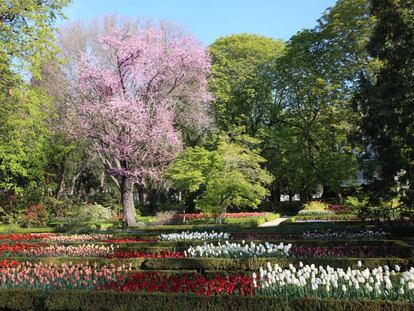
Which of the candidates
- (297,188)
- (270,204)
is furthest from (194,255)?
(270,204)

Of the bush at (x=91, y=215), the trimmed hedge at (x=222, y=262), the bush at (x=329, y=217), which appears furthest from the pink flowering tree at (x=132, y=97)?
the trimmed hedge at (x=222, y=262)

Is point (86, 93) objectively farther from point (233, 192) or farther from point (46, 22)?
point (233, 192)

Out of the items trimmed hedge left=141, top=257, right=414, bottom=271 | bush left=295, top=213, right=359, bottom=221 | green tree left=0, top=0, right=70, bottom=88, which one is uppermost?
green tree left=0, top=0, right=70, bottom=88

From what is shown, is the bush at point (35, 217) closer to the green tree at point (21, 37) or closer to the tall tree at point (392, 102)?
the green tree at point (21, 37)

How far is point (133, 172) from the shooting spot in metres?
20.6

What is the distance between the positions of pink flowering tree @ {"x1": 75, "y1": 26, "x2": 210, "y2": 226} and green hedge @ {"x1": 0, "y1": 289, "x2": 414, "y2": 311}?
44.9ft

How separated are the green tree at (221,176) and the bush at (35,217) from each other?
315 inches

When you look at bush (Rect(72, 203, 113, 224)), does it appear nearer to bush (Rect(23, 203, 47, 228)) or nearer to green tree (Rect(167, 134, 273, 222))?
bush (Rect(23, 203, 47, 228))

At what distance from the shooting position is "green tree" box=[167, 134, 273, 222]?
20188 mm

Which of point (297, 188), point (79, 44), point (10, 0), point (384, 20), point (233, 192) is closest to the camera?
point (384, 20)

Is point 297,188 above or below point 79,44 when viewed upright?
below

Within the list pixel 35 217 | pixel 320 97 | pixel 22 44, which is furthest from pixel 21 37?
pixel 320 97

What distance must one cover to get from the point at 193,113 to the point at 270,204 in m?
14.7

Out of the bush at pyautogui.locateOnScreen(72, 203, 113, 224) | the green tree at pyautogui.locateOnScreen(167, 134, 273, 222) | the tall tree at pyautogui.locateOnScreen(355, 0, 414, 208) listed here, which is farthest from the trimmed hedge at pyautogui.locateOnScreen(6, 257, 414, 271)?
the bush at pyautogui.locateOnScreen(72, 203, 113, 224)
